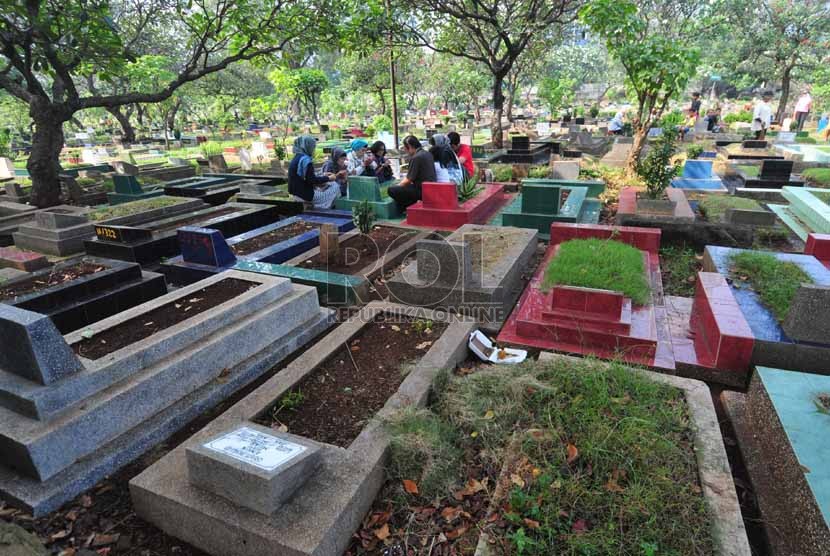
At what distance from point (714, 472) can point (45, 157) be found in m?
13.3

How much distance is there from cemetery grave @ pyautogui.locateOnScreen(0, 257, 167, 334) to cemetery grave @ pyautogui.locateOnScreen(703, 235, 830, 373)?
6245 mm

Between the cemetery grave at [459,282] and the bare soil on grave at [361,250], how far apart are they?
41.4 inches

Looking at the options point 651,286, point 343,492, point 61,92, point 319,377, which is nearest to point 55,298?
point 319,377

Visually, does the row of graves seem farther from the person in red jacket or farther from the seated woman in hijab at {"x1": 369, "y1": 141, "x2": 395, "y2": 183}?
the seated woman in hijab at {"x1": 369, "y1": 141, "x2": 395, "y2": 183}

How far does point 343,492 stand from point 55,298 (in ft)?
13.9

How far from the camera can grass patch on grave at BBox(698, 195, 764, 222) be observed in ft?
23.5

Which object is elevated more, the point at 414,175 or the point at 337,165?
the point at 337,165

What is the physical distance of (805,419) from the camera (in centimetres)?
279

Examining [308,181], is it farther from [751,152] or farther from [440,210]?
[751,152]

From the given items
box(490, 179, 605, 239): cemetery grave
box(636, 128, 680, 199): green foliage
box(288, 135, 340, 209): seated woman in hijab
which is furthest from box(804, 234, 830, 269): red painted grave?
box(288, 135, 340, 209): seated woman in hijab

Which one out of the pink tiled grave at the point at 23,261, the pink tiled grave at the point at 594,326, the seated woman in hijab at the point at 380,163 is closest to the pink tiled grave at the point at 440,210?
the seated woman in hijab at the point at 380,163

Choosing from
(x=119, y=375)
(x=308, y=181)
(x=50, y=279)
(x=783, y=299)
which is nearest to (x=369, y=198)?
(x=308, y=181)

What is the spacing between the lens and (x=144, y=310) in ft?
14.1

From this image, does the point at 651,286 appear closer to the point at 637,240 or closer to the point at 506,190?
the point at 637,240
